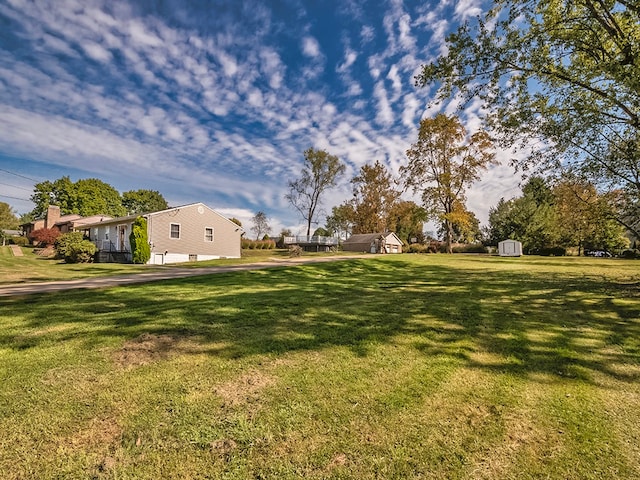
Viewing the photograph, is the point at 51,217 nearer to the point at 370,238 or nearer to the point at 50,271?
the point at 50,271

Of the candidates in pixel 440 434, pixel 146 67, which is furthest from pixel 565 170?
pixel 146 67

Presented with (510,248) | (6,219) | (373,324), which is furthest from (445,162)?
(6,219)

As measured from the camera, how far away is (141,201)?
2906 inches

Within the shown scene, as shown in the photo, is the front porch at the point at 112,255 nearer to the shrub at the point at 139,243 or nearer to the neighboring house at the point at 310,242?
the shrub at the point at 139,243

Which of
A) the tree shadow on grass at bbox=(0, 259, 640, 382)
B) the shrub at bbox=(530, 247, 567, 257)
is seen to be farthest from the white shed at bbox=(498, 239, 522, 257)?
the tree shadow on grass at bbox=(0, 259, 640, 382)

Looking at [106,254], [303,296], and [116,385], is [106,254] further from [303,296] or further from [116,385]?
[116,385]

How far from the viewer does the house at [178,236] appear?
2450 centimetres

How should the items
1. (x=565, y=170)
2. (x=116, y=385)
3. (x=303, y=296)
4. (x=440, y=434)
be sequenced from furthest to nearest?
1. (x=565, y=170)
2. (x=303, y=296)
3. (x=116, y=385)
4. (x=440, y=434)

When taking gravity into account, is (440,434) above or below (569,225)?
below

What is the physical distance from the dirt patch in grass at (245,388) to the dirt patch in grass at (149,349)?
94cm

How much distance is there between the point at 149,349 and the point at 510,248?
36642mm

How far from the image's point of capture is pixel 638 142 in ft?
27.2

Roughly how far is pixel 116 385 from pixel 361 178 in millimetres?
48524

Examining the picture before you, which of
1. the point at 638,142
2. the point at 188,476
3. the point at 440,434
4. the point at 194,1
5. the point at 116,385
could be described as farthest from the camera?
the point at 194,1
